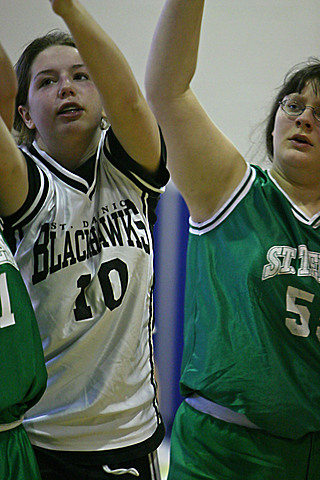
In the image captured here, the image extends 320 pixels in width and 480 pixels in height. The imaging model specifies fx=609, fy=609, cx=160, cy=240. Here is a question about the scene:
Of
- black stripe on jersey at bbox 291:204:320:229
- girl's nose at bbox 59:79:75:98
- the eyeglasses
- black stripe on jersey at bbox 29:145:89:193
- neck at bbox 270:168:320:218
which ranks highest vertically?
girl's nose at bbox 59:79:75:98

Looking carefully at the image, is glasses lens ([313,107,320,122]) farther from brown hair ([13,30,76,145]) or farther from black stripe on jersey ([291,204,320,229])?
brown hair ([13,30,76,145])

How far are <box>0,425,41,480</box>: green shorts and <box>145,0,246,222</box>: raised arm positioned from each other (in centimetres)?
53

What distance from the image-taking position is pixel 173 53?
41.8 inches

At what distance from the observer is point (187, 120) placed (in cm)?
112

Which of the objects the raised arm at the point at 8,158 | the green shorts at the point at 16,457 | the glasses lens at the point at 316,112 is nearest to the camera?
the green shorts at the point at 16,457

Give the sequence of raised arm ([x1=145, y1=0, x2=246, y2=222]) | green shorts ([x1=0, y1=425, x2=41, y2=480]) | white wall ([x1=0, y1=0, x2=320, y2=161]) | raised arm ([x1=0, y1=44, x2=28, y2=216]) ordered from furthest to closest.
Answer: white wall ([x1=0, y1=0, x2=320, y2=161]) < raised arm ([x1=145, y1=0, x2=246, y2=222]) < raised arm ([x1=0, y1=44, x2=28, y2=216]) < green shorts ([x1=0, y1=425, x2=41, y2=480])

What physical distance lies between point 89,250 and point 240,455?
0.45 metres

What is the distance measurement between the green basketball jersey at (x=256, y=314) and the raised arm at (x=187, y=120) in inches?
1.6

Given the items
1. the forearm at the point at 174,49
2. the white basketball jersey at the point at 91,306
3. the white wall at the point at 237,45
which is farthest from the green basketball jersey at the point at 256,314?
the white wall at the point at 237,45

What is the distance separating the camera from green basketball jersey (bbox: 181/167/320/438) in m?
1.07

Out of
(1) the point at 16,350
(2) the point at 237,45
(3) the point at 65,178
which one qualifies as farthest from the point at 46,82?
(2) the point at 237,45

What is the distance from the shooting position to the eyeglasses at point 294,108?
4.17 feet

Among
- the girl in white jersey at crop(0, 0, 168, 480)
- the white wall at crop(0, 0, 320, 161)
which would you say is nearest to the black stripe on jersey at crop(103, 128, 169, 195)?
the girl in white jersey at crop(0, 0, 168, 480)

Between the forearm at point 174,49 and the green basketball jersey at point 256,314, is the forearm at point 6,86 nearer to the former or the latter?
the forearm at point 174,49
